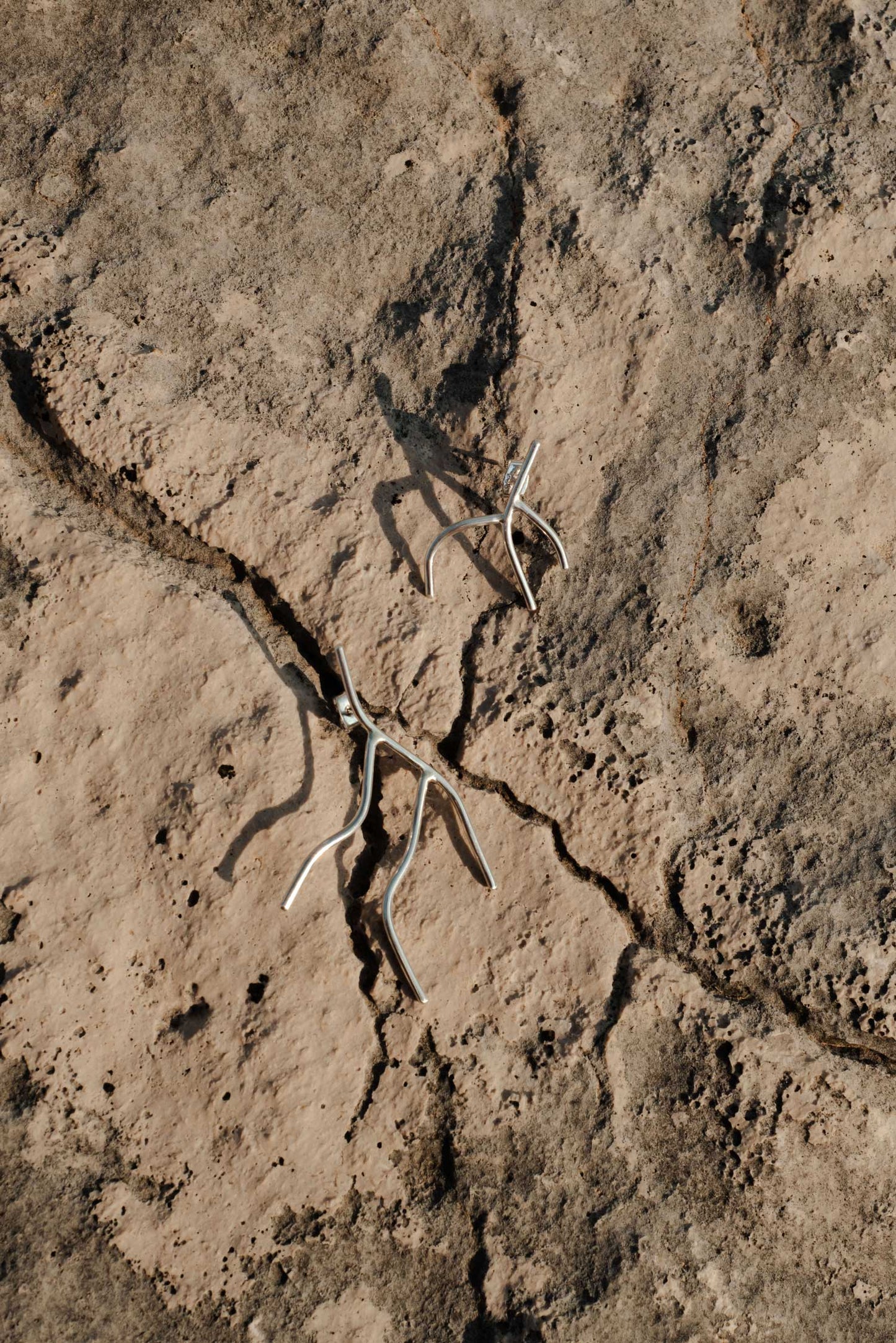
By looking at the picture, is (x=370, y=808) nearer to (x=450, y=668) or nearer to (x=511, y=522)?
(x=450, y=668)

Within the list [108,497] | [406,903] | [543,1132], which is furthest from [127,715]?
[543,1132]

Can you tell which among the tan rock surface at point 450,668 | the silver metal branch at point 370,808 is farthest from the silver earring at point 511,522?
the silver metal branch at point 370,808

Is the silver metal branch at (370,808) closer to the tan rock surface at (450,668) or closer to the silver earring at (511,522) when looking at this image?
the tan rock surface at (450,668)

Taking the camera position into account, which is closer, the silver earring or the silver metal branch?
the silver metal branch

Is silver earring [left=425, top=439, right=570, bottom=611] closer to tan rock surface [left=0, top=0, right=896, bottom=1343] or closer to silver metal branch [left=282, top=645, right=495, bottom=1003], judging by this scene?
tan rock surface [left=0, top=0, right=896, bottom=1343]

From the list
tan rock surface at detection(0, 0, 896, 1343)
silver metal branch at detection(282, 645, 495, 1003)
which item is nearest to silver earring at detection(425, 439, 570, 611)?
tan rock surface at detection(0, 0, 896, 1343)

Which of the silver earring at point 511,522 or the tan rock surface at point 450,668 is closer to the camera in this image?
the tan rock surface at point 450,668

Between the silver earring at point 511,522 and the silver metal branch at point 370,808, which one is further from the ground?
the silver earring at point 511,522
